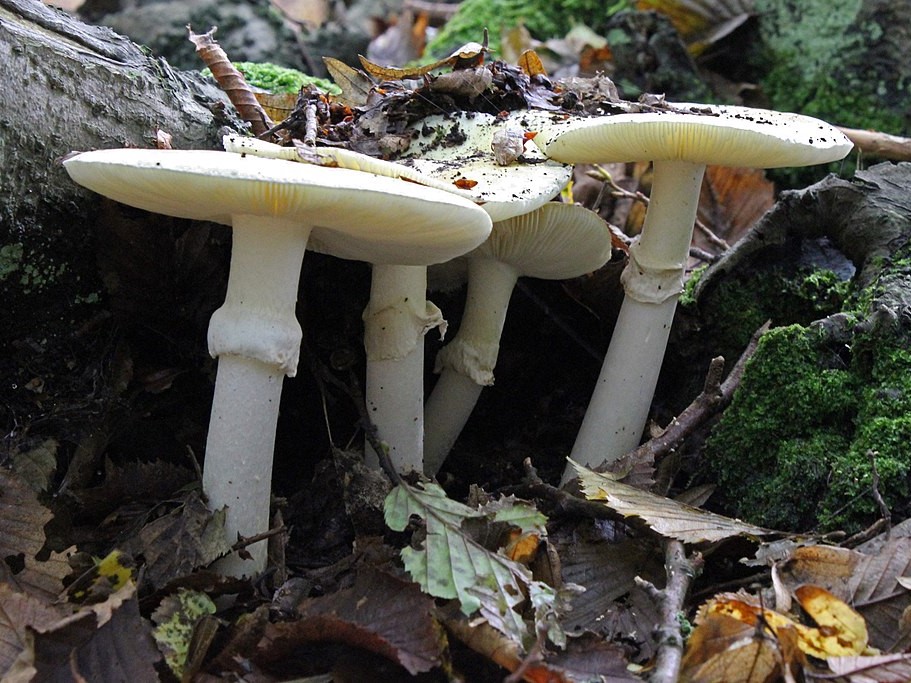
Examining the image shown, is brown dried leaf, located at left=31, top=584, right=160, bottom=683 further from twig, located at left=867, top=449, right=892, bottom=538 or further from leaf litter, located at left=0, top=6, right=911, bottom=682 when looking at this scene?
twig, located at left=867, top=449, right=892, bottom=538

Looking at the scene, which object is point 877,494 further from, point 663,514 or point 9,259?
point 9,259

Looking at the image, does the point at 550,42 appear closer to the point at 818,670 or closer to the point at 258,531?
the point at 258,531

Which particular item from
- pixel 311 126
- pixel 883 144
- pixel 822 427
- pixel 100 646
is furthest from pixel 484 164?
pixel 883 144

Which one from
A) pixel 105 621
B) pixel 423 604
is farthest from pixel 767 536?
Result: pixel 105 621

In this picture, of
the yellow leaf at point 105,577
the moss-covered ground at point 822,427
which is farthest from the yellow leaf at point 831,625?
the yellow leaf at point 105,577

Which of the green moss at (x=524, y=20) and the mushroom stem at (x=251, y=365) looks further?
the green moss at (x=524, y=20)

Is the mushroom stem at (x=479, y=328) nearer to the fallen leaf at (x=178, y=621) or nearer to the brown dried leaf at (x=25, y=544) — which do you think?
the fallen leaf at (x=178, y=621)

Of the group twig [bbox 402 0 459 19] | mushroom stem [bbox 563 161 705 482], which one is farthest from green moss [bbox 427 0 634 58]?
mushroom stem [bbox 563 161 705 482]
